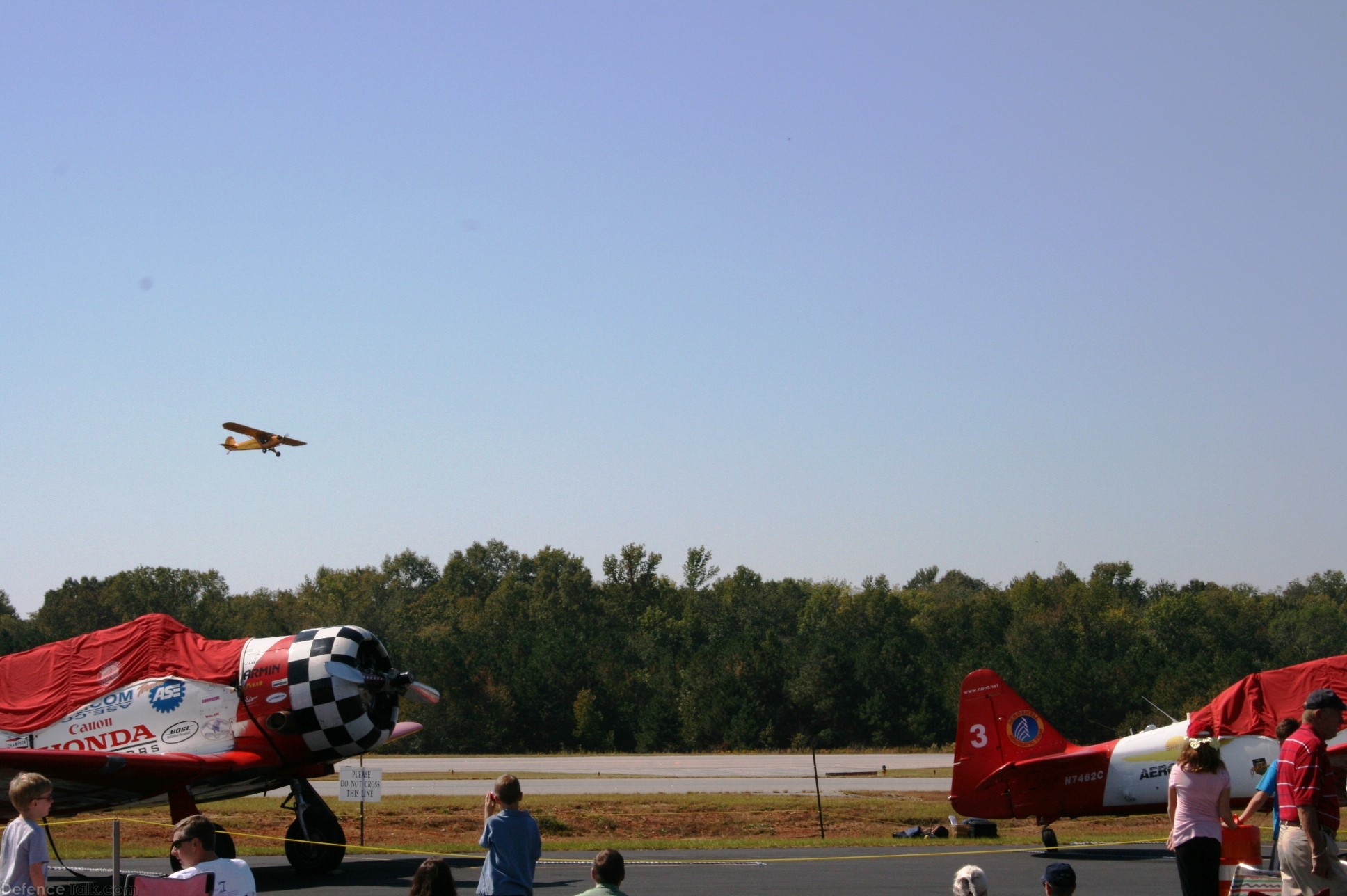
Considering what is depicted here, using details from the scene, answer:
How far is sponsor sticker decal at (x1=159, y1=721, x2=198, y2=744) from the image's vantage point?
1420cm

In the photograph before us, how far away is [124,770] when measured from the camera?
42.4 ft

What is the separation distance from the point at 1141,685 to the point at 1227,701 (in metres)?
37.3

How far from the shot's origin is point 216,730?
14.2m

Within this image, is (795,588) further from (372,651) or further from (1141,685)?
(372,651)

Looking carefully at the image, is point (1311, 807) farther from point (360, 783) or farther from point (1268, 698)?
point (360, 783)

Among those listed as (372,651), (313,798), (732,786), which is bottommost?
(732,786)

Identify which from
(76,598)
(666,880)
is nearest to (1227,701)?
(666,880)

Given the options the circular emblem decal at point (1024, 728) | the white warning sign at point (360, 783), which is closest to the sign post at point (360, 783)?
the white warning sign at point (360, 783)

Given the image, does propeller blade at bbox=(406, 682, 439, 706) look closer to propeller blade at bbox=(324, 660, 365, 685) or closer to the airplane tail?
propeller blade at bbox=(324, 660, 365, 685)

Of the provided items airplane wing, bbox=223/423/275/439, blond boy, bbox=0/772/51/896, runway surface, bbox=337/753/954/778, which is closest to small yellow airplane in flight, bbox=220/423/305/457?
airplane wing, bbox=223/423/275/439

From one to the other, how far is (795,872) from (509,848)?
7.84 metres

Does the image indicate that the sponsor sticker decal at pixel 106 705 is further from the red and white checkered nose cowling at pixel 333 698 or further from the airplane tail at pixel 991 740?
the airplane tail at pixel 991 740

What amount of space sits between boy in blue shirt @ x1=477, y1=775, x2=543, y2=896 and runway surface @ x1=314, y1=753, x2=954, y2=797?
23.0 meters

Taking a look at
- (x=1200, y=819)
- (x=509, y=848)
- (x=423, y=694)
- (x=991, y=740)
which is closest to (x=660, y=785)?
(x=991, y=740)
